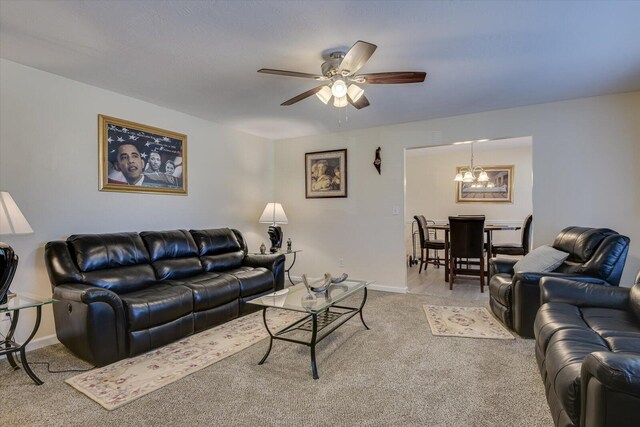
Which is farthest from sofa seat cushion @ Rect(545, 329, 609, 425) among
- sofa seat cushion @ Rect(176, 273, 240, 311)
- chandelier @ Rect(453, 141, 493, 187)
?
chandelier @ Rect(453, 141, 493, 187)

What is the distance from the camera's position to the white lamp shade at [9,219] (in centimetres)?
231

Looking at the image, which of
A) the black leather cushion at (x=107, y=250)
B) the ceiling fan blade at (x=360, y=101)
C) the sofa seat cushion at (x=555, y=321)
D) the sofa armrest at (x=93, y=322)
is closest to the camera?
the sofa seat cushion at (x=555, y=321)

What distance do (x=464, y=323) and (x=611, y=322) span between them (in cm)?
136

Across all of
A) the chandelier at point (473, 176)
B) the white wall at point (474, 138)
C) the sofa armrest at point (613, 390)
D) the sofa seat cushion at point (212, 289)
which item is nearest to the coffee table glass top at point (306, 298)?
the sofa seat cushion at point (212, 289)

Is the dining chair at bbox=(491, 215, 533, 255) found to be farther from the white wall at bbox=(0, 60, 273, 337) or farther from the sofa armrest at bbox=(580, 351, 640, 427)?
the white wall at bbox=(0, 60, 273, 337)

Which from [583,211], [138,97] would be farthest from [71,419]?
[583,211]

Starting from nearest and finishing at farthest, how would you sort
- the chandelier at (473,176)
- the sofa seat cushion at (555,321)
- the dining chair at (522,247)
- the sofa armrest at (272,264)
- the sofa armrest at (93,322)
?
the sofa seat cushion at (555,321)
the sofa armrest at (93,322)
the sofa armrest at (272,264)
the dining chair at (522,247)
the chandelier at (473,176)

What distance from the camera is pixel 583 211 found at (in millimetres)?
3662

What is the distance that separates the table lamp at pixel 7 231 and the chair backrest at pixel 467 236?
15.4 feet

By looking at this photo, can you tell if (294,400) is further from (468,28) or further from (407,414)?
(468,28)

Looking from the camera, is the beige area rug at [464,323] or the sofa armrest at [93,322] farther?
the beige area rug at [464,323]

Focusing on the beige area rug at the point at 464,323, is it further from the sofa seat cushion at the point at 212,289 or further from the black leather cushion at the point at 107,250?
the black leather cushion at the point at 107,250

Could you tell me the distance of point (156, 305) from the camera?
265 cm

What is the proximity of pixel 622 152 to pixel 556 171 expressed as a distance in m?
0.59
